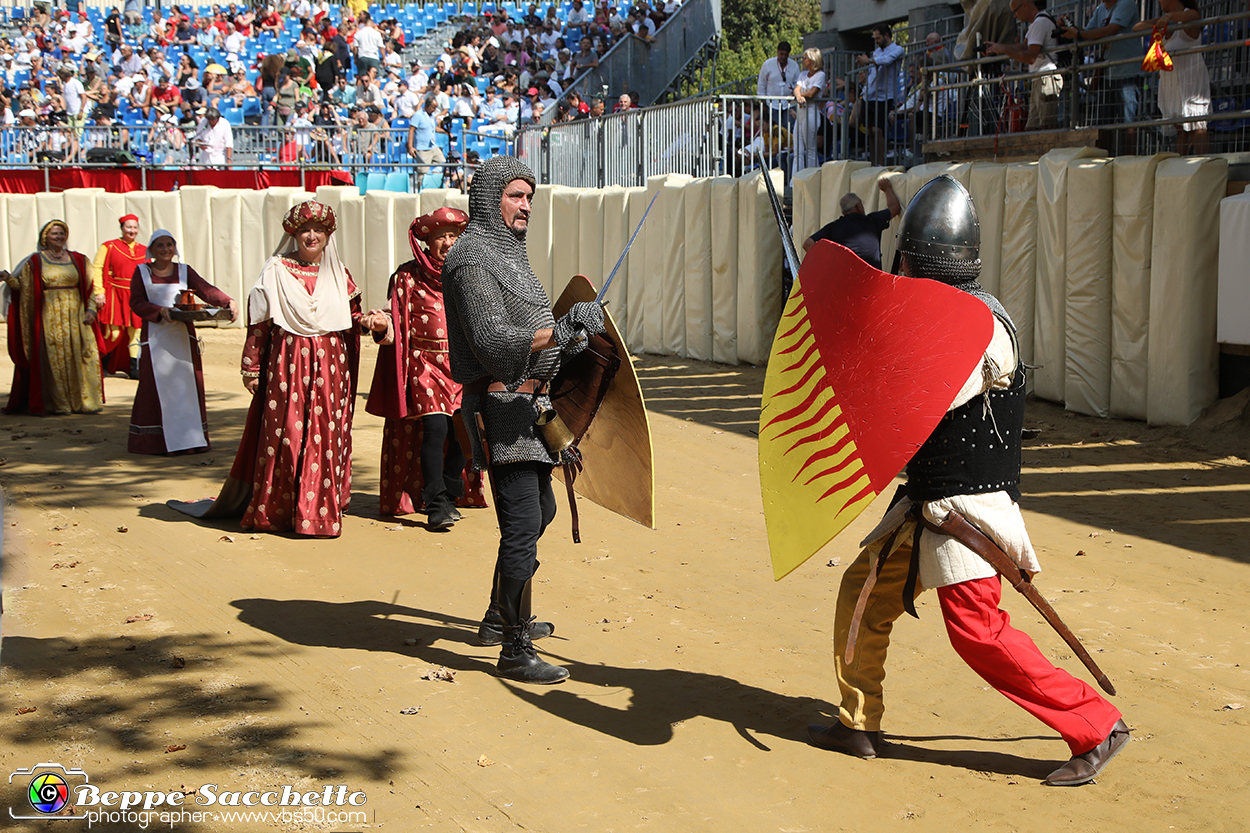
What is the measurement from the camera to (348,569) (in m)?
6.28

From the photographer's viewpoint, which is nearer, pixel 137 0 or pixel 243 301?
pixel 243 301

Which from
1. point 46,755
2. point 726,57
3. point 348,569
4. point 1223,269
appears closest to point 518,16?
point 726,57

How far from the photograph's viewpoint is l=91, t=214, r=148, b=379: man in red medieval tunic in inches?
482

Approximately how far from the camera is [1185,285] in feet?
29.2

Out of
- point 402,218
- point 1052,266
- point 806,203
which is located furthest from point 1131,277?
point 402,218

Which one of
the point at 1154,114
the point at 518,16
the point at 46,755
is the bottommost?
the point at 46,755

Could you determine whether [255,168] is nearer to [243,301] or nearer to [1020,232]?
[243,301]

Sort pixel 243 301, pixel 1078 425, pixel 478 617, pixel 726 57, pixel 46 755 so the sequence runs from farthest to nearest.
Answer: pixel 726 57
pixel 243 301
pixel 1078 425
pixel 478 617
pixel 46 755

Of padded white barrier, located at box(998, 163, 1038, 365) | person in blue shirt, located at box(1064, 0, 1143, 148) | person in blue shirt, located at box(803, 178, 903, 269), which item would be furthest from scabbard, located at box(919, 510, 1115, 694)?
person in blue shirt, located at box(1064, 0, 1143, 148)

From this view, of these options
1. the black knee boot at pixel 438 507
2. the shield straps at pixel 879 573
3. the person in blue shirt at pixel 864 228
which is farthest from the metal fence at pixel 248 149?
the shield straps at pixel 879 573

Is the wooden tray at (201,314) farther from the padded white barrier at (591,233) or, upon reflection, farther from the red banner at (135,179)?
the red banner at (135,179)

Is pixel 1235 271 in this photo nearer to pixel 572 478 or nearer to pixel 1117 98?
pixel 1117 98

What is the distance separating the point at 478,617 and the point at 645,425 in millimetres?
1594

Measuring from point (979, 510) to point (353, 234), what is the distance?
1550 centimetres
